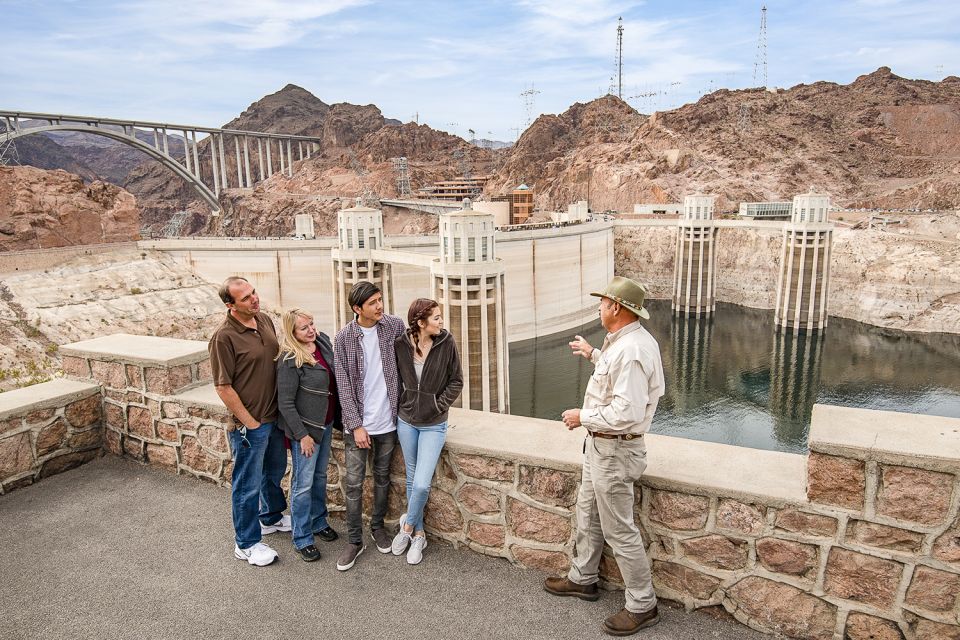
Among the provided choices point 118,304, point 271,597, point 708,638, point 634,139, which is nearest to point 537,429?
point 708,638

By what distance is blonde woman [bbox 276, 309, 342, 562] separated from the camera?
14.9 feet

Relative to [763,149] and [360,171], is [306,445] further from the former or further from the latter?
[360,171]

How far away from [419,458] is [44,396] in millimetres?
3794

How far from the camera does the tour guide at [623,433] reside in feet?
11.7

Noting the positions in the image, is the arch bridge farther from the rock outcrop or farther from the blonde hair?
the blonde hair

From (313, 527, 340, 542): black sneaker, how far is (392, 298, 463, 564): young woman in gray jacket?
55cm

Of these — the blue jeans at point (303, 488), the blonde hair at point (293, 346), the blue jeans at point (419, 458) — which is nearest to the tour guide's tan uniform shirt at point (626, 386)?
the blue jeans at point (419, 458)

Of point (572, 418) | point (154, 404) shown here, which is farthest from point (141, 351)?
point (572, 418)

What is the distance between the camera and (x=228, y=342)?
4.47 meters

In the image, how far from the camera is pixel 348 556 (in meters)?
4.48

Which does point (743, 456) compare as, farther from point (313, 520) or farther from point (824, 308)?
point (824, 308)

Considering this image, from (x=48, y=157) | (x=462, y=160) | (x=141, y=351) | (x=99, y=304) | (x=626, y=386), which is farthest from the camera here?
(x=48, y=157)

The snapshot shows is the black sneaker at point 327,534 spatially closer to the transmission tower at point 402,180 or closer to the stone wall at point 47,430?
the stone wall at point 47,430

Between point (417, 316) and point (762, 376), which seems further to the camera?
point (762, 376)
